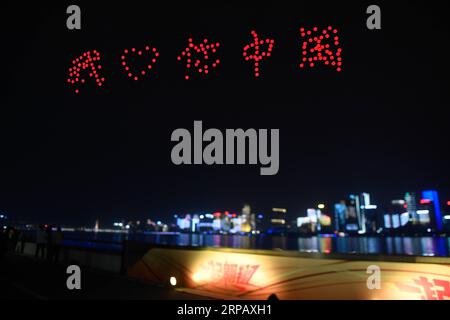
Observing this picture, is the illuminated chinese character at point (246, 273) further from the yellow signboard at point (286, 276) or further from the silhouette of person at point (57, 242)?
the silhouette of person at point (57, 242)

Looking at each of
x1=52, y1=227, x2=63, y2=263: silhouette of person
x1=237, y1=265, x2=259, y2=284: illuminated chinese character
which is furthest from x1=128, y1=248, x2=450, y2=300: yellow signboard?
x1=52, y1=227, x2=63, y2=263: silhouette of person

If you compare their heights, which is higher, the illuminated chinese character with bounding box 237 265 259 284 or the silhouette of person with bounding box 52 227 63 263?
the silhouette of person with bounding box 52 227 63 263

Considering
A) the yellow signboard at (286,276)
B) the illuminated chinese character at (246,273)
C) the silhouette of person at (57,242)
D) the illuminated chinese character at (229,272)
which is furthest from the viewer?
the silhouette of person at (57,242)

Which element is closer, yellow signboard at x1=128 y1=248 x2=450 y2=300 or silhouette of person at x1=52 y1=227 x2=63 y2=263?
yellow signboard at x1=128 y1=248 x2=450 y2=300

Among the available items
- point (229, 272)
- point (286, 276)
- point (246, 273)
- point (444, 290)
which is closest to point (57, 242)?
point (229, 272)

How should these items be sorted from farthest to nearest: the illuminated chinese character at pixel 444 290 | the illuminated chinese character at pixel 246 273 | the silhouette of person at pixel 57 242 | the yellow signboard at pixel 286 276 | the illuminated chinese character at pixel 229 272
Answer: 1. the silhouette of person at pixel 57 242
2. the illuminated chinese character at pixel 229 272
3. the illuminated chinese character at pixel 246 273
4. the yellow signboard at pixel 286 276
5. the illuminated chinese character at pixel 444 290

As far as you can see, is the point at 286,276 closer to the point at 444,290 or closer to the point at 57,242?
the point at 444,290

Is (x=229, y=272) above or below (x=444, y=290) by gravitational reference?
below

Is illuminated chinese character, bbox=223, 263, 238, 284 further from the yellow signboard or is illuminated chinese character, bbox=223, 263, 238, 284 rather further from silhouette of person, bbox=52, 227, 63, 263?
silhouette of person, bbox=52, 227, 63, 263

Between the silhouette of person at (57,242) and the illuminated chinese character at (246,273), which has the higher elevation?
the silhouette of person at (57,242)

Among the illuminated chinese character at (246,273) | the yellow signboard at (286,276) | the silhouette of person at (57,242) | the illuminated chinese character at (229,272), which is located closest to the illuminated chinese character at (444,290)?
the yellow signboard at (286,276)

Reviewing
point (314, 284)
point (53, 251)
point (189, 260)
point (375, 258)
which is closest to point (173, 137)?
point (189, 260)
